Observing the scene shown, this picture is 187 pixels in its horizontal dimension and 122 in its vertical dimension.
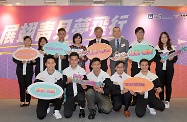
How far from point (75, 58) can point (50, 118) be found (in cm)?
102

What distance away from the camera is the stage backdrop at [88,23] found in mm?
5764

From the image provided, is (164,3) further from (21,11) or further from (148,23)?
(21,11)

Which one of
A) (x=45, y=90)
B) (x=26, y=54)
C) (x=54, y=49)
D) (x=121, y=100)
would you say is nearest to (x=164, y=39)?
(x=121, y=100)

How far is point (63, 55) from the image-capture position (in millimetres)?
4172

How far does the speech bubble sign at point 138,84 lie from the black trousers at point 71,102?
696 millimetres

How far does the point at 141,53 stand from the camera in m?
4.12

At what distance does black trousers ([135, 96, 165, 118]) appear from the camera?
11.6ft

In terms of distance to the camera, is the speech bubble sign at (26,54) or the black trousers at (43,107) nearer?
the black trousers at (43,107)

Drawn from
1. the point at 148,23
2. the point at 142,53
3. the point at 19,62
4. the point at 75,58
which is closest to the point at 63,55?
the point at 75,58

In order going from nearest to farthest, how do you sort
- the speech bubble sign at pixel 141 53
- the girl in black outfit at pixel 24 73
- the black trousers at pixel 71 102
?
the black trousers at pixel 71 102, the speech bubble sign at pixel 141 53, the girl in black outfit at pixel 24 73

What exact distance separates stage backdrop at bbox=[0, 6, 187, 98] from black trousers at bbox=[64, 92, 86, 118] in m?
2.34

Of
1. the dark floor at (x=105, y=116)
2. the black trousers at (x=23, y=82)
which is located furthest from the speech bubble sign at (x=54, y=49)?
the dark floor at (x=105, y=116)

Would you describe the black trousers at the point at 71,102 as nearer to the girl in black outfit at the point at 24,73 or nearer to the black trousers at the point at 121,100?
the black trousers at the point at 121,100

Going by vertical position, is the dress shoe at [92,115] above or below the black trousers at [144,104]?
below
